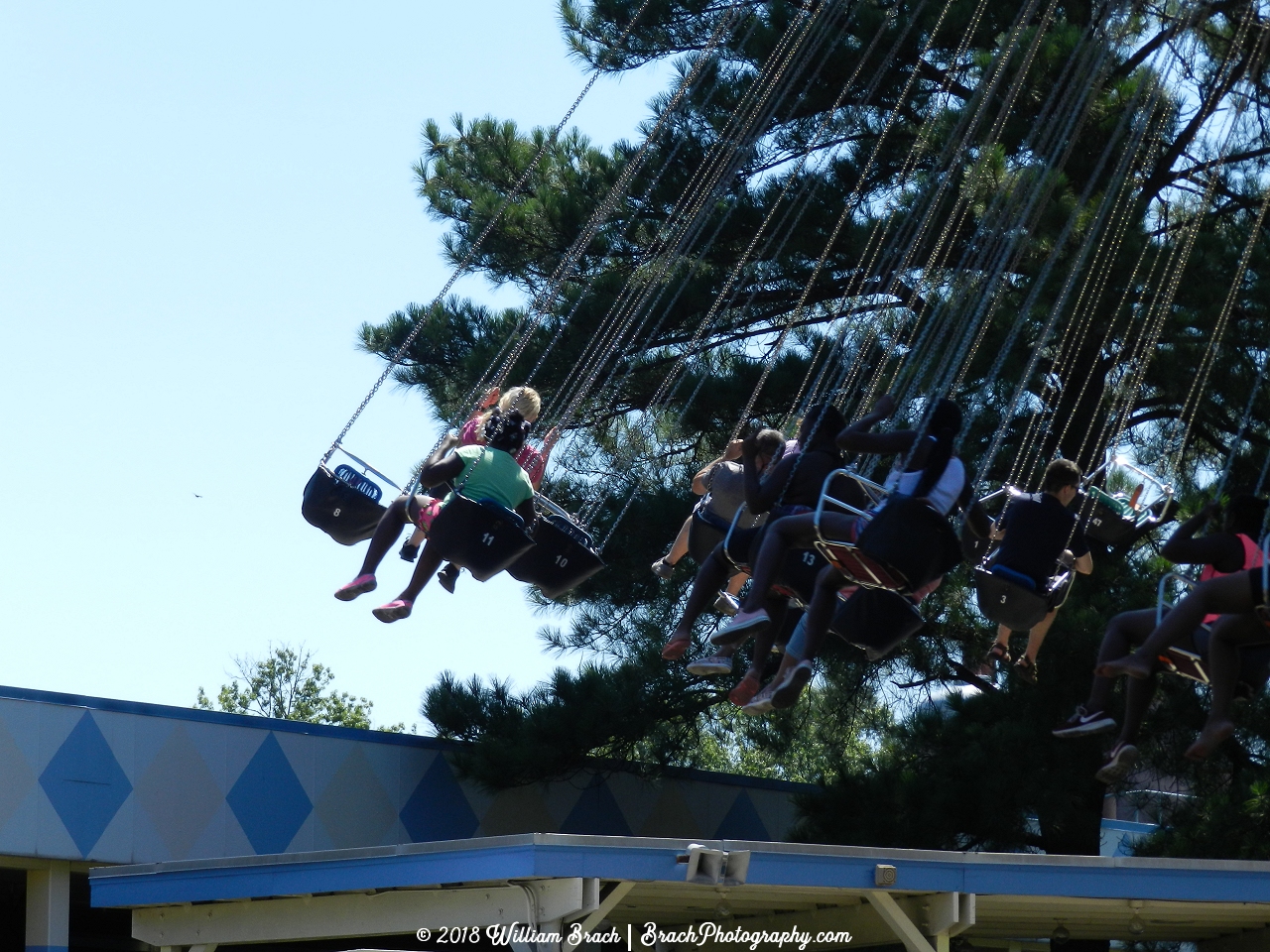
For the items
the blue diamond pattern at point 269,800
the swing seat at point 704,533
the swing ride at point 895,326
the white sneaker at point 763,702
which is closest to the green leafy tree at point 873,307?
the swing ride at point 895,326

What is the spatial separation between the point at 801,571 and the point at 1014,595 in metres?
0.97

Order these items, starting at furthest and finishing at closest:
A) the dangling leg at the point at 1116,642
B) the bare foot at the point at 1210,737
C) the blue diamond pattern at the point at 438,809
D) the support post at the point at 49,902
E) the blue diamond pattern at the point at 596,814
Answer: the blue diamond pattern at the point at 596,814
the blue diamond pattern at the point at 438,809
the support post at the point at 49,902
the dangling leg at the point at 1116,642
the bare foot at the point at 1210,737

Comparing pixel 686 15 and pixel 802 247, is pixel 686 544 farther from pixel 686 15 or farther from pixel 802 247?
Answer: pixel 686 15

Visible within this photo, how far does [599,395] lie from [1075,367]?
3.71m

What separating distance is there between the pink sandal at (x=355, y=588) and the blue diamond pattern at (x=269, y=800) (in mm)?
4120

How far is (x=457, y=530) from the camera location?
29.7ft

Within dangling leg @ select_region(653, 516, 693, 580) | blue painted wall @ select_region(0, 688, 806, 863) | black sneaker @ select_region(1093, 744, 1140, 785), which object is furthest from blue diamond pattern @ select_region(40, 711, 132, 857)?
black sneaker @ select_region(1093, 744, 1140, 785)

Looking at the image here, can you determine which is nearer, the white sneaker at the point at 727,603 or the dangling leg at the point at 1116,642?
the dangling leg at the point at 1116,642

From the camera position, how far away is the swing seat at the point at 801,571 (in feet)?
28.6

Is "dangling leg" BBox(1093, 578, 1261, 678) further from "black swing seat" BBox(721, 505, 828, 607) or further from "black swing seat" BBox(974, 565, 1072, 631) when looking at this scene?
"black swing seat" BBox(721, 505, 828, 607)

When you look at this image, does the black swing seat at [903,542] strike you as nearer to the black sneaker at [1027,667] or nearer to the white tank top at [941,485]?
the white tank top at [941,485]

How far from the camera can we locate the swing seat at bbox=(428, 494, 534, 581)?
29.6 feet

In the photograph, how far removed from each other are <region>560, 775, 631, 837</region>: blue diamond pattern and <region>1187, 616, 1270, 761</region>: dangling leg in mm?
8136

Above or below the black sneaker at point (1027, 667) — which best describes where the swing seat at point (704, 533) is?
below
